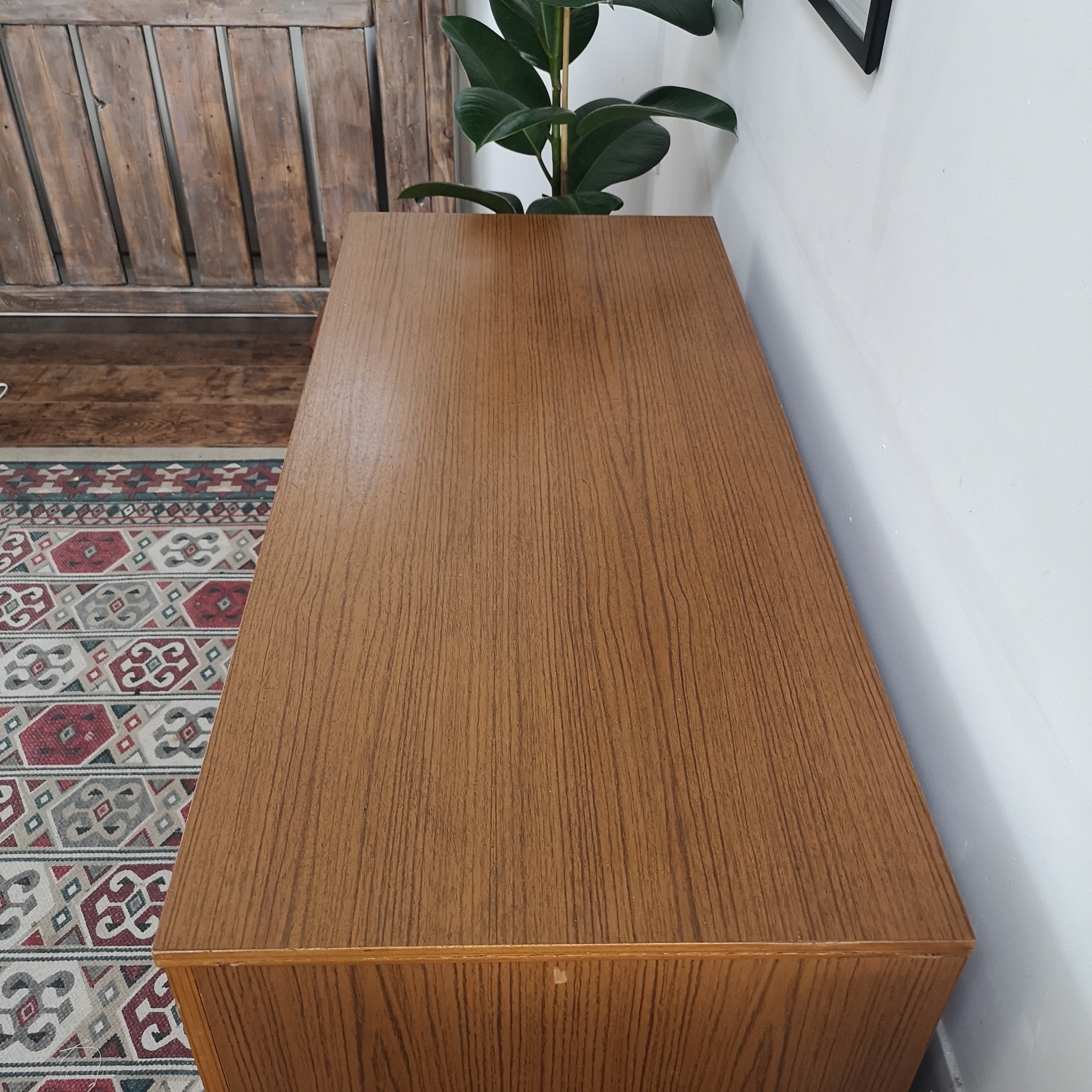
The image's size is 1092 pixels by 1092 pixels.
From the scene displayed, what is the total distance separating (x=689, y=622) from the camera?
2.90 feet

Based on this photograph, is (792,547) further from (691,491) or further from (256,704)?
(256,704)

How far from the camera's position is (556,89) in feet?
5.51

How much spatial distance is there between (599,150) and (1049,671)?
125cm

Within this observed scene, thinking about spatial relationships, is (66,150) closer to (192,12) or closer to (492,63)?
(192,12)

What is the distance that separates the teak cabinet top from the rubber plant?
0.48m

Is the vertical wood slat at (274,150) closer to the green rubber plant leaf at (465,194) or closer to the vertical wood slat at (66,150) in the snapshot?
the vertical wood slat at (66,150)

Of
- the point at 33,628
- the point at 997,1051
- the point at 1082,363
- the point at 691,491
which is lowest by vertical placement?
the point at 33,628

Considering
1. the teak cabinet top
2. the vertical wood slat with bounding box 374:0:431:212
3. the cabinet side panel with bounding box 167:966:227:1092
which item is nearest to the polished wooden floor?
the vertical wood slat with bounding box 374:0:431:212

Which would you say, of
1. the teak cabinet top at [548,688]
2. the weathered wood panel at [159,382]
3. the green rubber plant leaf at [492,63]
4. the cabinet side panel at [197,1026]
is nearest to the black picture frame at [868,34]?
the teak cabinet top at [548,688]

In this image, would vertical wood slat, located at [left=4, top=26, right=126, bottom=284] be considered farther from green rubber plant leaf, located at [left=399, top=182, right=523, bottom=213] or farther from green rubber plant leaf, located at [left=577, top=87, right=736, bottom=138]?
green rubber plant leaf, located at [left=577, top=87, right=736, bottom=138]

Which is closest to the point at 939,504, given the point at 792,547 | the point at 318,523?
the point at 792,547

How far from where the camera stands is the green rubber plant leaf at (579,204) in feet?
5.33

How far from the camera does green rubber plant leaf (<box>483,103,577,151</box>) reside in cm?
135

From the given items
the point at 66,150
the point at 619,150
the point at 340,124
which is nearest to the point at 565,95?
the point at 619,150
